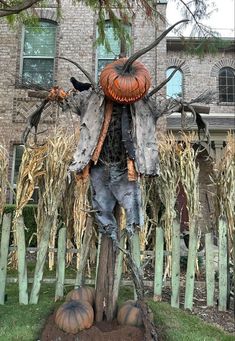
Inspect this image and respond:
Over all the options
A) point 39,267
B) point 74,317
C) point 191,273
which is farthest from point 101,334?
point 191,273

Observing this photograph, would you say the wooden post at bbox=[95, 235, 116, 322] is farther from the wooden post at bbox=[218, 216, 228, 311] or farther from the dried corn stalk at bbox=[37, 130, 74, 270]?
the dried corn stalk at bbox=[37, 130, 74, 270]

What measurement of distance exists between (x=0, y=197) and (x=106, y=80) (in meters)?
3.71

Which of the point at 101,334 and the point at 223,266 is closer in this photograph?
the point at 101,334

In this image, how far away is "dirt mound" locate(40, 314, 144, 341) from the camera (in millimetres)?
3074

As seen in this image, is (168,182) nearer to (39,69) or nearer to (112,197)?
(112,197)

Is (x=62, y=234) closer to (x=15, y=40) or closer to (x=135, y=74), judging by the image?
(x=135, y=74)

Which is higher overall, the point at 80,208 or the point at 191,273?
the point at 80,208

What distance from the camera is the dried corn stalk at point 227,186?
5.79m

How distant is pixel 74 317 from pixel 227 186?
362cm

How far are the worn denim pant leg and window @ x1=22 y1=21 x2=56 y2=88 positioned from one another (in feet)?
29.8

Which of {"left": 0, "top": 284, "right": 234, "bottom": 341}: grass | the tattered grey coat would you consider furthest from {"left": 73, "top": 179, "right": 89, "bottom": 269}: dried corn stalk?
the tattered grey coat

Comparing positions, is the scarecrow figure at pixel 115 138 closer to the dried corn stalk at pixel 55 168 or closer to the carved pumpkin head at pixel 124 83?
the carved pumpkin head at pixel 124 83

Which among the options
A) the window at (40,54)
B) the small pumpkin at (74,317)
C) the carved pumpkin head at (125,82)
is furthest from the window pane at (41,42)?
the small pumpkin at (74,317)

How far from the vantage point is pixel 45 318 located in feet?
12.6
